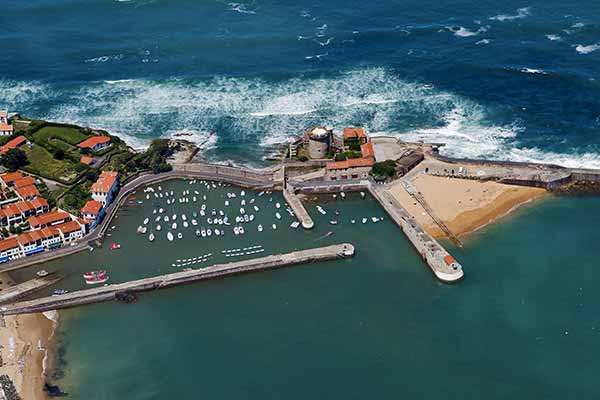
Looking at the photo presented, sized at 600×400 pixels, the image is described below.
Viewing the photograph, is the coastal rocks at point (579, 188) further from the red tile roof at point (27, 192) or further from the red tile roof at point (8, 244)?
the red tile roof at point (8, 244)

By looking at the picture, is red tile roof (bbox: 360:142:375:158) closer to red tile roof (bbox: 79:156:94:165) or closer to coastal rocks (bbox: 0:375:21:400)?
red tile roof (bbox: 79:156:94:165)

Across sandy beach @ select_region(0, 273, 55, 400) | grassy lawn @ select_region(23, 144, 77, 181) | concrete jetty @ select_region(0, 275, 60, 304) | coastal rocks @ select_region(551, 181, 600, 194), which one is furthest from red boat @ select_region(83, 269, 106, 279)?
coastal rocks @ select_region(551, 181, 600, 194)

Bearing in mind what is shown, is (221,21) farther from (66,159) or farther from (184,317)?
(184,317)

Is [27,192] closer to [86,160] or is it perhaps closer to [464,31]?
[86,160]

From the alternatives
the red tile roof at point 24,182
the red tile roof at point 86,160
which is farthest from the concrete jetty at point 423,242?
the red tile roof at point 24,182

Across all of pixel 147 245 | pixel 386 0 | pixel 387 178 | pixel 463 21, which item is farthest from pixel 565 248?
pixel 386 0

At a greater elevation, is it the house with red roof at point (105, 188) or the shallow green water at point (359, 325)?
the house with red roof at point (105, 188)
